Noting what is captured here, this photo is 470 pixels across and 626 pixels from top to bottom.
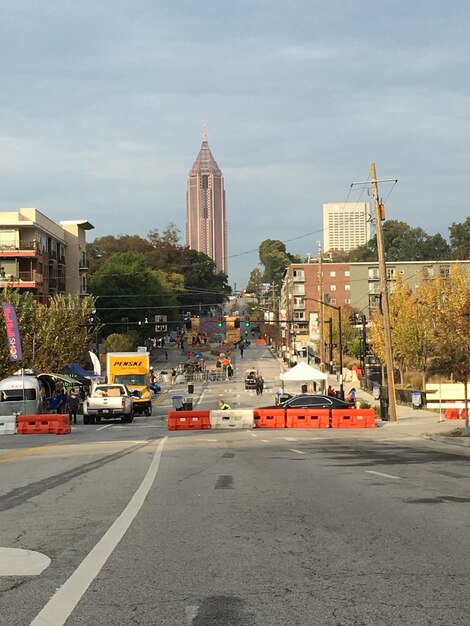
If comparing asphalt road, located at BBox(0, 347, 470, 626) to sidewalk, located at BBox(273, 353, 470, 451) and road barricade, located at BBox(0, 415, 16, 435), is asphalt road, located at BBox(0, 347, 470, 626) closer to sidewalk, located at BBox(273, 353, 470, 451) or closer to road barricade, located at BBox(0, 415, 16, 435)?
sidewalk, located at BBox(273, 353, 470, 451)

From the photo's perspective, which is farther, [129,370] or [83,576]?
[129,370]

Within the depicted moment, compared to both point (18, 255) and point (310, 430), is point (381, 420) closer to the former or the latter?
point (310, 430)

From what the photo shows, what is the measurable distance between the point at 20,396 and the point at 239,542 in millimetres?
37883

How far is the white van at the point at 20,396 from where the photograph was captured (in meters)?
44.2

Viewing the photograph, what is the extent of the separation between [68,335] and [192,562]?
6663cm

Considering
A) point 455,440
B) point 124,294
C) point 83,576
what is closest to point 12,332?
point 455,440

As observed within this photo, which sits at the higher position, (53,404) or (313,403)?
(53,404)

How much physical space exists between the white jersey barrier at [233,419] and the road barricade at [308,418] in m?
1.84

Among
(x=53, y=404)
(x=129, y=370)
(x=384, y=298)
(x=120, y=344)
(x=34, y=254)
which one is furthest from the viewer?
(x=120, y=344)

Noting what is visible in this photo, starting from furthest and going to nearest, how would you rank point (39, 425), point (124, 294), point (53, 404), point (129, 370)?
point (124, 294), point (129, 370), point (53, 404), point (39, 425)

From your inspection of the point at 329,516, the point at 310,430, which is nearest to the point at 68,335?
the point at 310,430

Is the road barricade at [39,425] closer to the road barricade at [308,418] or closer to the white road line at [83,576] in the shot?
the road barricade at [308,418]

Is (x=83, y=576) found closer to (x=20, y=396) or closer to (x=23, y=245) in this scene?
(x=20, y=396)

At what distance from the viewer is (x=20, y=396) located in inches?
1770
